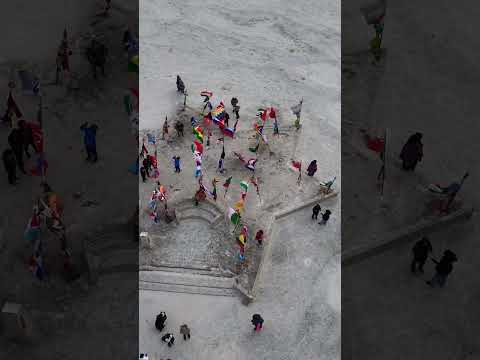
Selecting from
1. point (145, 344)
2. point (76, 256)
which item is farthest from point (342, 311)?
point (76, 256)

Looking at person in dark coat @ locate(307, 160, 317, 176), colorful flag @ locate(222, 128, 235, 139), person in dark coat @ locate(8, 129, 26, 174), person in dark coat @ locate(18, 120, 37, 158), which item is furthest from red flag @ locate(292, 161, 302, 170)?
person in dark coat @ locate(8, 129, 26, 174)

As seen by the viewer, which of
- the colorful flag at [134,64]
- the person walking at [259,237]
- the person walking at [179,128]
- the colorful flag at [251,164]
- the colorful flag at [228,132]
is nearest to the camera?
the person walking at [259,237]

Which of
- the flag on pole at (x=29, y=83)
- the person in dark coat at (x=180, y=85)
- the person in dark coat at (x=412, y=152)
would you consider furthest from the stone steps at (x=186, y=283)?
the flag on pole at (x=29, y=83)

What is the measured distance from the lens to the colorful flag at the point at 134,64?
1016 inches

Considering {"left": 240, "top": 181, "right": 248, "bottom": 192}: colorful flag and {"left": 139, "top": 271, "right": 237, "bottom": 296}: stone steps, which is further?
{"left": 240, "top": 181, "right": 248, "bottom": 192}: colorful flag

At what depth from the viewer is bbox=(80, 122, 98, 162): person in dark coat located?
71.1 feet

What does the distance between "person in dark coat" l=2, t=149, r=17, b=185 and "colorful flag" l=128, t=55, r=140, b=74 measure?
21.4ft

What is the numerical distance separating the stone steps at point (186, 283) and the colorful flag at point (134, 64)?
9.18 m

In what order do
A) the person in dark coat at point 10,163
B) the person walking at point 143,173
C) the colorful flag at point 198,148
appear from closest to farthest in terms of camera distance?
1. the person in dark coat at point 10,163
2. the person walking at point 143,173
3. the colorful flag at point 198,148

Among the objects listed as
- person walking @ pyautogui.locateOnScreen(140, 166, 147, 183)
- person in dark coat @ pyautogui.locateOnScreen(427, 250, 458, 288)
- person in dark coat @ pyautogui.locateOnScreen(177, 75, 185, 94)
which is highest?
person in dark coat @ pyautogui.locateOnScreen(177, 75, 185, 94)

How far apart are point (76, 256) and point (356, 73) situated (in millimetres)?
13143

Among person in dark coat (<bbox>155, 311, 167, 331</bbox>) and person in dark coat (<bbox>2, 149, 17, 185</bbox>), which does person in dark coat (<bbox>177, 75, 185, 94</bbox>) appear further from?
person in dark coat (<bbox>155, 311, 167, 331</bbox>)

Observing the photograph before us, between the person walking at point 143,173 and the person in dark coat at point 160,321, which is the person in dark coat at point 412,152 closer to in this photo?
the person walking at point 143,173

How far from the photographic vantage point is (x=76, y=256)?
1953 cm
